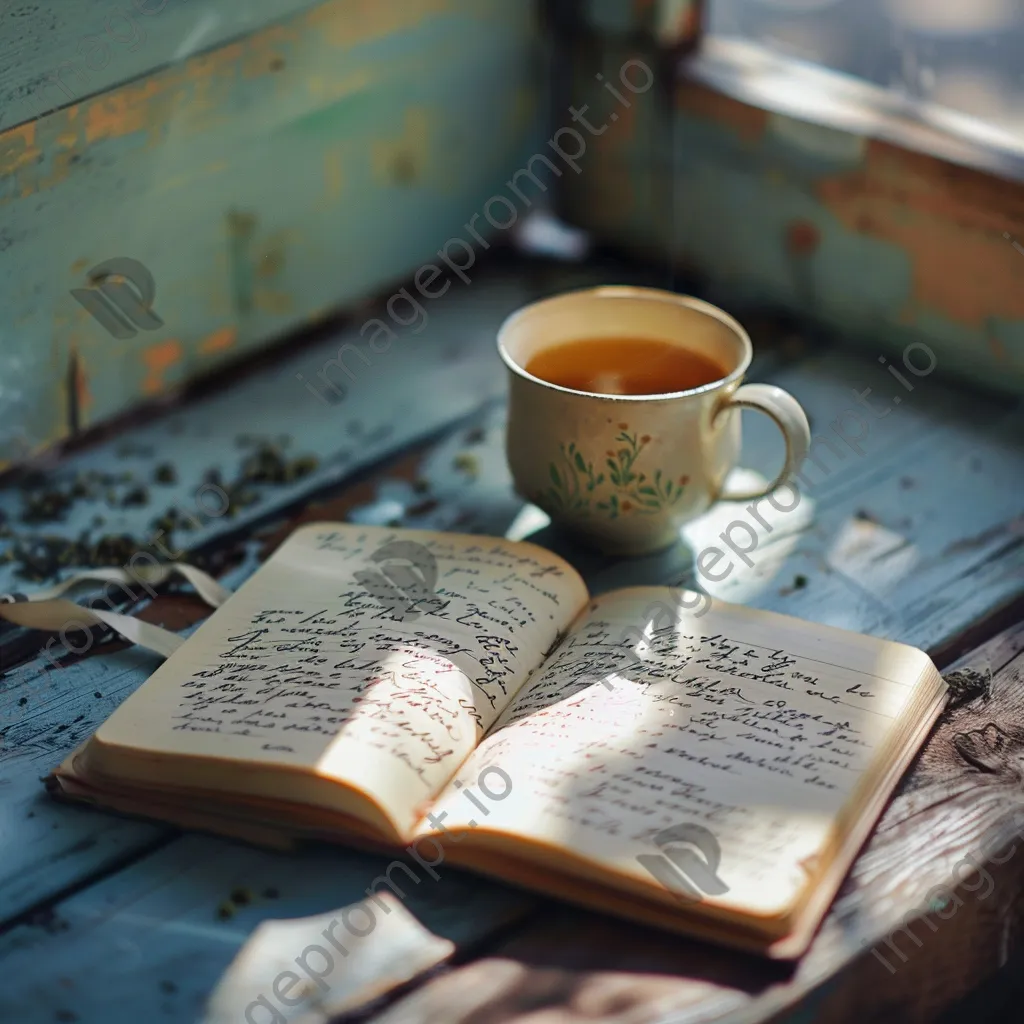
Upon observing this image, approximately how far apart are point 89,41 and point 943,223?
64cm

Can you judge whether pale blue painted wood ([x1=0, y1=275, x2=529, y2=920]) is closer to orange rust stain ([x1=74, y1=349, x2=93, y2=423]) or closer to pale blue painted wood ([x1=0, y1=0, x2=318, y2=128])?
orange rust stain ([x1=74, y1=349, x2=93, y2=423])

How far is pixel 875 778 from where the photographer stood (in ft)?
2.22

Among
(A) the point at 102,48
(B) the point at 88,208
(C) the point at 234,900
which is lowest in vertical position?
(C) the point at 234,900

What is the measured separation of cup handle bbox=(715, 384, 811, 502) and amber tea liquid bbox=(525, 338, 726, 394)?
0.15 ft

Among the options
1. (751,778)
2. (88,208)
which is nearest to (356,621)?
(751,778)

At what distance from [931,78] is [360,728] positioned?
0.69 meters

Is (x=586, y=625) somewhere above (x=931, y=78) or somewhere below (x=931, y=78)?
below

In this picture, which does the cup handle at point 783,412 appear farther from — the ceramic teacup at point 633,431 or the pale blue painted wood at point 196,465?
the pale blue painted wood at point 196,465

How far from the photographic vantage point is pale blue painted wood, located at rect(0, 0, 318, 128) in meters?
0.85

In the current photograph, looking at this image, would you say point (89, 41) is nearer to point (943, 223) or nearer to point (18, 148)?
point (18, 148)

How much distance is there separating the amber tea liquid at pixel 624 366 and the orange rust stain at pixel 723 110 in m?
0.30

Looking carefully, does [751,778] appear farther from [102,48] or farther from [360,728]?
[102,48]

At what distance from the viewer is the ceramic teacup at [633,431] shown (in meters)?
0.83

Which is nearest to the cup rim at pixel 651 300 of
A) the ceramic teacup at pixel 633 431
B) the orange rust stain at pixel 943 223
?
the ceramic teacup at pixel 633 431
